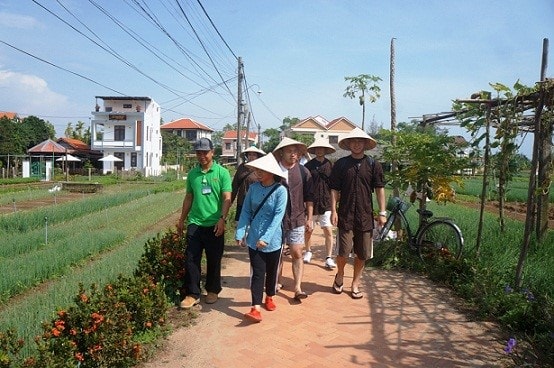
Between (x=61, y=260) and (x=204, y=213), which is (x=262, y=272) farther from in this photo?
(x=61, y=260)

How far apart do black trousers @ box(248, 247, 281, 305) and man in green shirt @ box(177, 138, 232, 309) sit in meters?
0.45

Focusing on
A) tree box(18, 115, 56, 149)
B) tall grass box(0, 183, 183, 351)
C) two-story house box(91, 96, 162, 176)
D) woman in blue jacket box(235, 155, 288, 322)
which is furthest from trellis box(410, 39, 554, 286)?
tree box(18, 115, 56, 149)

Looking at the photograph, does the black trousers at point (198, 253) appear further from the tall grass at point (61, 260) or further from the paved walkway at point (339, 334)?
the tall grass at point (61, 260)

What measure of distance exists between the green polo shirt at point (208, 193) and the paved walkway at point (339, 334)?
882 mm

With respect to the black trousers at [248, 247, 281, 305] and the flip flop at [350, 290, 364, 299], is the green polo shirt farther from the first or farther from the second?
the flip flop at [350, 290, 364, 299]

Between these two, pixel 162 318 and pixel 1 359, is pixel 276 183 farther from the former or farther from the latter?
pixel 1 359

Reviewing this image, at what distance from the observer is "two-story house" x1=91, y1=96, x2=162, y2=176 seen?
3975 cm

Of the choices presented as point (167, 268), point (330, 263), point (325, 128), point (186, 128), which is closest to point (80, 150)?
point (186, 128)

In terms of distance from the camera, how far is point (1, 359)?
2.43 m

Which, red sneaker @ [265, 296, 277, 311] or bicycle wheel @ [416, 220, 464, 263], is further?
bicycle wheel @ [416, 220, 464, 263]

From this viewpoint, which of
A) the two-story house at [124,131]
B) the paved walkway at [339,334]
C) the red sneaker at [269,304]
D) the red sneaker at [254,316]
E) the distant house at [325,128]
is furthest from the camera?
the distant house at [325,128]

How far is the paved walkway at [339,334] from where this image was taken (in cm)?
321

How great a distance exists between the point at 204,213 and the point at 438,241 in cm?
319

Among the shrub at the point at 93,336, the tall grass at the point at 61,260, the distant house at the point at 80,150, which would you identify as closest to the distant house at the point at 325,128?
the distant house at the point at 80,150
